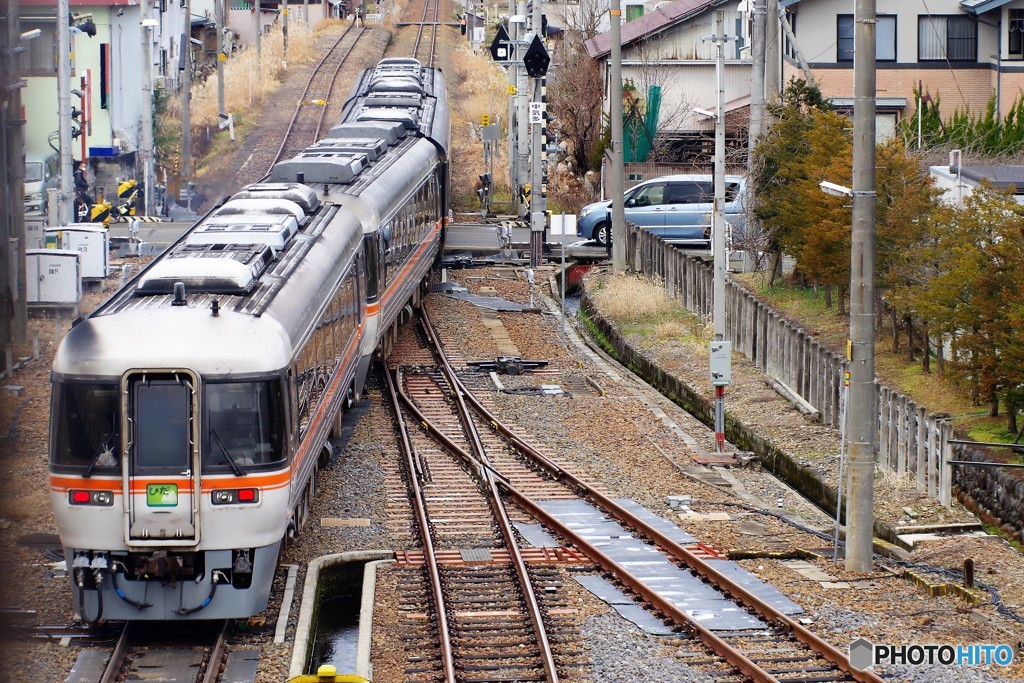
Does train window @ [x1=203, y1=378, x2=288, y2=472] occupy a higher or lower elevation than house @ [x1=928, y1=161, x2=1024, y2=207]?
lower

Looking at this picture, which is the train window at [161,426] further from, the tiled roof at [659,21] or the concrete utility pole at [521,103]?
the tiled roof at [659,21]

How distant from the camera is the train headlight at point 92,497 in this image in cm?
920

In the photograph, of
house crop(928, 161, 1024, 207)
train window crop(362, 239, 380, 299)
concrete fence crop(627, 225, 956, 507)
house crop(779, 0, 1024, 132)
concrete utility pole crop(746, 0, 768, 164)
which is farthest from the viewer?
house crop(779, 0, 1024, 132)

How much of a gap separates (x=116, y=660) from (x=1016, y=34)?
2678 centimetres

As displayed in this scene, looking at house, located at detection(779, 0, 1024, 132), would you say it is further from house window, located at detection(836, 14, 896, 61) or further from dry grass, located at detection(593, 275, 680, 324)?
dry grass, located at detection(593, 275, 680, 324)

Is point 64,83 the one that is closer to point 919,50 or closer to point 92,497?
point 92,497

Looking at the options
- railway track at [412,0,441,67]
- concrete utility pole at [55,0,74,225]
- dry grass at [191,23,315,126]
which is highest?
railway track at [412,0,441,67]

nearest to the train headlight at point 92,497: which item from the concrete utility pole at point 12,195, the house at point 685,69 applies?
the concrete utility pole at point 12,195

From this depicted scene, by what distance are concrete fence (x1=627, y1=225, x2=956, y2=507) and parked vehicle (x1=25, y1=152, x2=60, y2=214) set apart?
1219cm

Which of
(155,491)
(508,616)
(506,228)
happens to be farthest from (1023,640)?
(506,228)

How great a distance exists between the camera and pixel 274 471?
31.3ft

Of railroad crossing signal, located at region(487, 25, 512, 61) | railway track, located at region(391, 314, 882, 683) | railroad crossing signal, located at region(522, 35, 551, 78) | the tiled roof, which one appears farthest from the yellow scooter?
railway track, located at region(391, 314, 882, 683)

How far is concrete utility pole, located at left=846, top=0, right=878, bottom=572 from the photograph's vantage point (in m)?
11.1

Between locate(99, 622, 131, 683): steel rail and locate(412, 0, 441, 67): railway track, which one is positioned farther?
locate(412, 0, 441, 67): railway track
